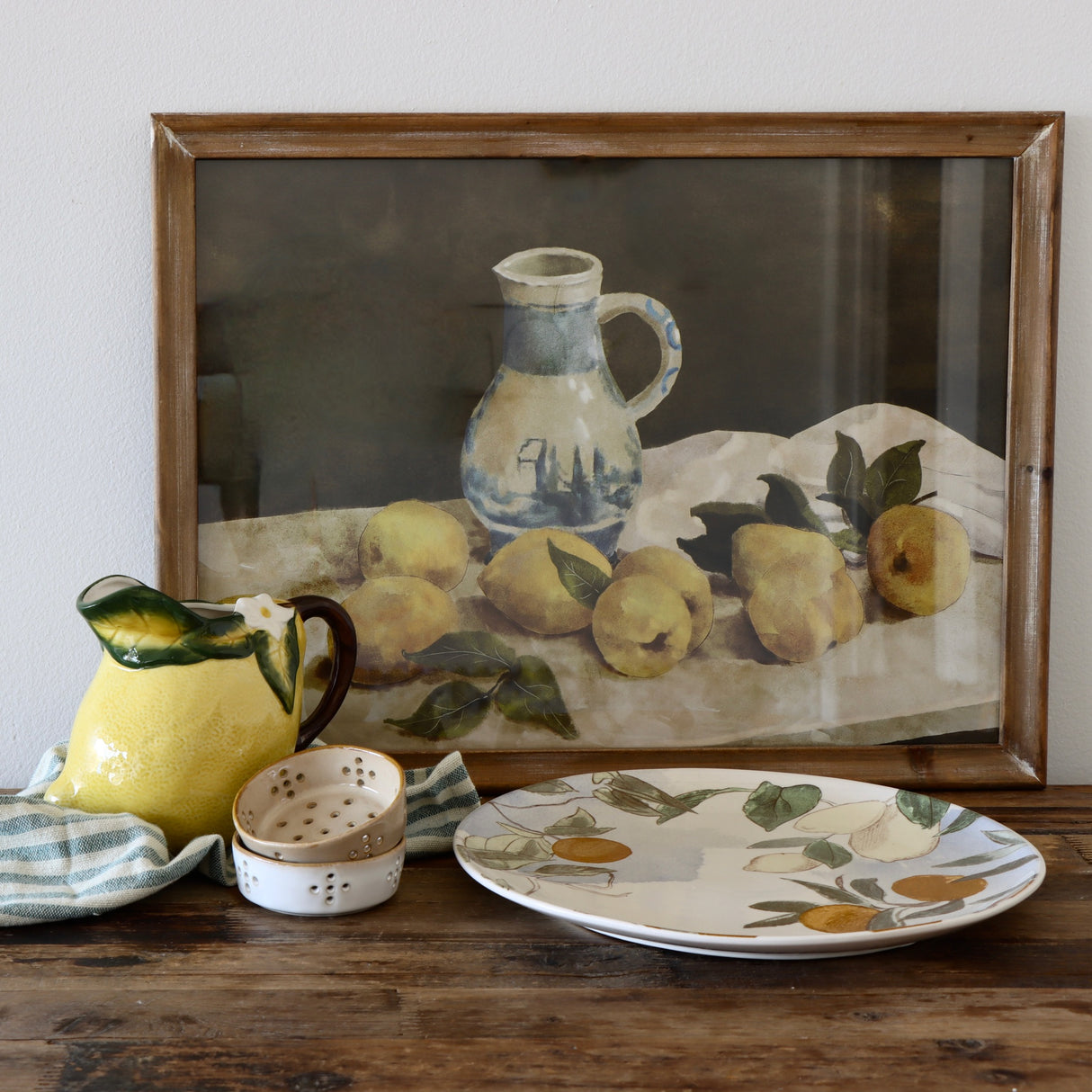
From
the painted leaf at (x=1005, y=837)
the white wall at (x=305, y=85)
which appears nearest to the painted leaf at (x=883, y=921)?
the painted leaf at (x=1005, y=837)

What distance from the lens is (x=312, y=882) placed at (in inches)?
21.0

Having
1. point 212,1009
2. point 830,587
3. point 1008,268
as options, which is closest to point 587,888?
point 212,1009

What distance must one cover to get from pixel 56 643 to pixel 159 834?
0.29 m

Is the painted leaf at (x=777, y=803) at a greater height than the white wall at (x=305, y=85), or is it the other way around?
the white wall at (x=305, y=85)

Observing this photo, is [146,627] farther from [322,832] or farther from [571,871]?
[571,871]

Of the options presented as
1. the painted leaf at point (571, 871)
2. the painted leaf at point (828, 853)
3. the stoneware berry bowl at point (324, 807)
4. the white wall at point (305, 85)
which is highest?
the white wall at point (305, 85)

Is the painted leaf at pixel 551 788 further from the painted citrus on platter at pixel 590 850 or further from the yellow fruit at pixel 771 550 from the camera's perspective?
the yellow fruit at pixel 771 550

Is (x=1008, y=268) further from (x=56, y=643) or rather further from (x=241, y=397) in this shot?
(x=56, y=643)

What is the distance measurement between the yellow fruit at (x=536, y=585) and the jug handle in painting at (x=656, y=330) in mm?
117

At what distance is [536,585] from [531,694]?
89 millimetres

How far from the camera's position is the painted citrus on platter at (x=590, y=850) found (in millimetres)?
604

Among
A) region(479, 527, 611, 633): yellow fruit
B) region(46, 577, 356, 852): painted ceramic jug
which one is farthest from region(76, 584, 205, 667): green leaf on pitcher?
region(479, 527, 611, 633): yellow fruit

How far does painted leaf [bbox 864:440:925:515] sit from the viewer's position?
0.75 metres

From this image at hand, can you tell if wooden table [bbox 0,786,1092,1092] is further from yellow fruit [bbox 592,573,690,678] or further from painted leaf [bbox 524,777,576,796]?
yellow fruit [bbox 592,573,690,678]
